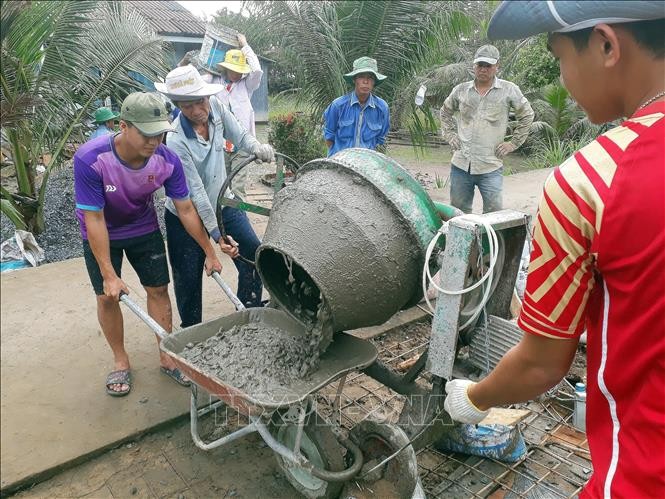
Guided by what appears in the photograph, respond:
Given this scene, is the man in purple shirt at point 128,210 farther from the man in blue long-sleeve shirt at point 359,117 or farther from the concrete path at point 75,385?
the man in blue long-sleeve shirt at point 359,117

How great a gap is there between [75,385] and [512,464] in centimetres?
265

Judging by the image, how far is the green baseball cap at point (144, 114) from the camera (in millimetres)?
2684

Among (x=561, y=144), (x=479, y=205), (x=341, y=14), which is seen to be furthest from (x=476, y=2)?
(x=561, y=144)

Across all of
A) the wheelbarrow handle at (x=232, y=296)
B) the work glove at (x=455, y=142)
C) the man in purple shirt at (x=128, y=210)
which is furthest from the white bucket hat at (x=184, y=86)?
the work glove at (x=455, y=142)

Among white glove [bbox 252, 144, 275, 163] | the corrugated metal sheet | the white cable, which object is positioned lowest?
the white cable

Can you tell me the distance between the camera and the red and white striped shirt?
978 millimetres

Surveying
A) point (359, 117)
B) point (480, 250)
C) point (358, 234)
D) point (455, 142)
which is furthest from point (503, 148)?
point (358, 234)

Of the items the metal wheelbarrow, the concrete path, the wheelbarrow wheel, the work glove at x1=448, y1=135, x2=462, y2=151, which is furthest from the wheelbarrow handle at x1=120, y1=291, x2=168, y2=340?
the work glove at x1=448, y1=135, x2=462, y2=151

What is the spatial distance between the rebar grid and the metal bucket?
997 millimetres

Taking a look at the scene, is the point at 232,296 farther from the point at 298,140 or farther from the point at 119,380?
the point at 298,140

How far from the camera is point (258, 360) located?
8.05ft

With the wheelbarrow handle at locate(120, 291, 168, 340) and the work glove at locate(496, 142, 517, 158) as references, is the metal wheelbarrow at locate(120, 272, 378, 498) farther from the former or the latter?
the work glove at locate(496, 142, 517, 158)

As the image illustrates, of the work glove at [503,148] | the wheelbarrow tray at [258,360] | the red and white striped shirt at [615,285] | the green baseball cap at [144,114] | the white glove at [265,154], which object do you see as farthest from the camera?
the work glove at [503,148]

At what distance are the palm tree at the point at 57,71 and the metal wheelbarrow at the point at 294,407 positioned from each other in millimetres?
2670
